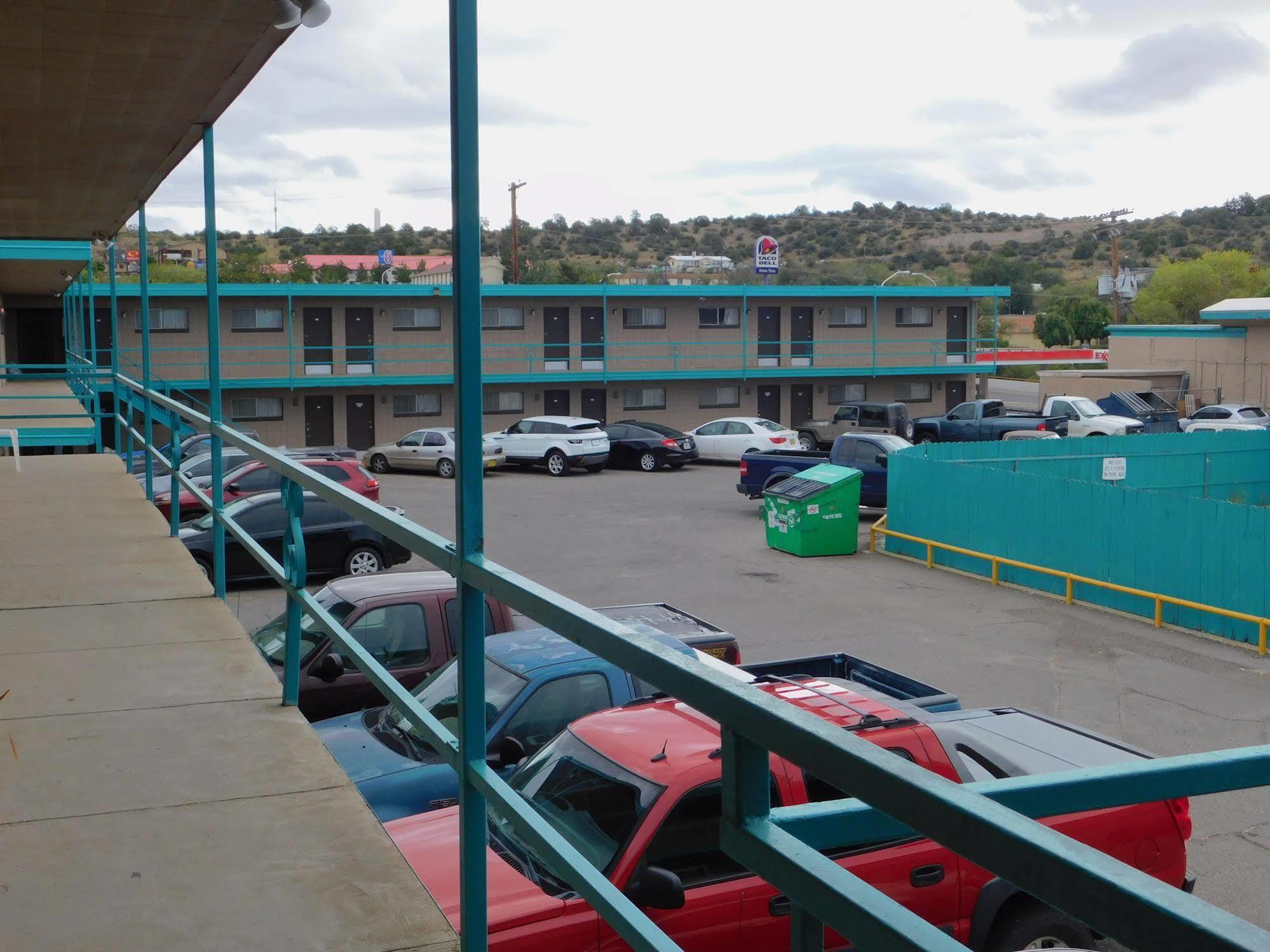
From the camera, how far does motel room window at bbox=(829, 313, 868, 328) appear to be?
47.4 meters

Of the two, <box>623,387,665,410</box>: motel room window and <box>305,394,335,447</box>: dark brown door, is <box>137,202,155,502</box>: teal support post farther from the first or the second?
<box>623,387,665,410</box>: motel room window

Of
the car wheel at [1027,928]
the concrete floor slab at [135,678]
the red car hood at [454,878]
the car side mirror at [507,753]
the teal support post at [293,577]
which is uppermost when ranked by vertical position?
the teal support post at [293,577]

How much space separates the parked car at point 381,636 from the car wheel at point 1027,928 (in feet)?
16.3

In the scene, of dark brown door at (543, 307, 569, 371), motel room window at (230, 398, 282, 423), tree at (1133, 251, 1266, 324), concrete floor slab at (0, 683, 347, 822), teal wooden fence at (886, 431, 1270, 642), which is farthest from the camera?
tree at (1133, 251, 1266, 324)

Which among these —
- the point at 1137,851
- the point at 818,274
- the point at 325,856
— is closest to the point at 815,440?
the point at 1137,851

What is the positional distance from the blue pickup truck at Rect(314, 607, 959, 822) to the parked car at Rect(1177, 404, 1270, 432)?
3574 centimetres

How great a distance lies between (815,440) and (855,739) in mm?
38536

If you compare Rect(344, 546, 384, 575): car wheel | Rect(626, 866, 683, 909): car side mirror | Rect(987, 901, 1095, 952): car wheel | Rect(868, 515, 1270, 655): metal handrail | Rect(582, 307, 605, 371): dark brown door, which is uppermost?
Rect(582, 307, 605, 371): dark brown door

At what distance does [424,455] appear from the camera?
35.8m

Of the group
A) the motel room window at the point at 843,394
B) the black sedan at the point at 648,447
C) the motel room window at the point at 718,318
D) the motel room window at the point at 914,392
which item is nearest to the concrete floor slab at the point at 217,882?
the black sedan at the point at 648,447

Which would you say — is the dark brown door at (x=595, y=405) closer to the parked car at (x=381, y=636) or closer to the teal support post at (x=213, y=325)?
the parked car at (x=381, y=636)

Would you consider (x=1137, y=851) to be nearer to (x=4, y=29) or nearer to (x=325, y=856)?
(x=325, y=856)

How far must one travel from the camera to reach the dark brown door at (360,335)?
41.9 meters

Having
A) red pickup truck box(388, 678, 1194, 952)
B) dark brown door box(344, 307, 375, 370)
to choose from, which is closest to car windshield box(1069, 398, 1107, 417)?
dark brown door box(344, 307, 375, 370)
